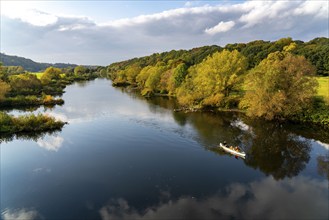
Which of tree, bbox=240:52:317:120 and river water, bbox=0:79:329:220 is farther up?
tree, bbox=240:52:317:120

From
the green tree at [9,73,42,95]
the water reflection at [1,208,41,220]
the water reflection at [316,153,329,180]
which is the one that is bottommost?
the water reflection at [1,208,41,220]

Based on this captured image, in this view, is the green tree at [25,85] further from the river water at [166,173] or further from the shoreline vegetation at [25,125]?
the river water at [166,173]

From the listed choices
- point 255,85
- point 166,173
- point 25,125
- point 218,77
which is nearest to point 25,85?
point 25,125

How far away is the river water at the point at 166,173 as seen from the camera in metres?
24.1

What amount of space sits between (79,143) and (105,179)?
14211 millimetres

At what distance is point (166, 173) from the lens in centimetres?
3130

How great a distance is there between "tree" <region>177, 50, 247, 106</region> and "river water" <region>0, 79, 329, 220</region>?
16665 millimetres

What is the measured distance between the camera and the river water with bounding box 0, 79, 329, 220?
24094 mm

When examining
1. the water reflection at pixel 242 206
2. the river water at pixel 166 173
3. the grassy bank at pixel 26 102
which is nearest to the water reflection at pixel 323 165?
the river water at pixel 166 173

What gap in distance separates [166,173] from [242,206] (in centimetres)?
968

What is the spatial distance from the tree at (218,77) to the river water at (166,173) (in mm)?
16665

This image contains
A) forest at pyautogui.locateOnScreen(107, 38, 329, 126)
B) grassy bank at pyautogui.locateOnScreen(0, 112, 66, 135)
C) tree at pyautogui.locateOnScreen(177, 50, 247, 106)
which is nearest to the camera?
grassy bank at pyautogui.locateOnScreen(0, 112, 66, 135)

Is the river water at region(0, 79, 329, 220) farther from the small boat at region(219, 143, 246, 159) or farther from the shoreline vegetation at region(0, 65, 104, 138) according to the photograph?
the shoreline vegetation at region(0, 65, 104, 138)

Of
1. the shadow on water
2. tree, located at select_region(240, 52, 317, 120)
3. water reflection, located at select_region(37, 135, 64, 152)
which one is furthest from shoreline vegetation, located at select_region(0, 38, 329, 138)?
water reflection, located at select_region(37, 135, 64, 152)
